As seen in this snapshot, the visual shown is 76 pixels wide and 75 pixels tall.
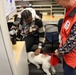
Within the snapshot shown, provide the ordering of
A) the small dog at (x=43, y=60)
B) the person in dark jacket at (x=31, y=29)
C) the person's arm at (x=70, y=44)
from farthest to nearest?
the person in dark jacket at (x=31, y=29) → the small dog at (x=43, y=60) → the person's arm at (x=70, y=44)

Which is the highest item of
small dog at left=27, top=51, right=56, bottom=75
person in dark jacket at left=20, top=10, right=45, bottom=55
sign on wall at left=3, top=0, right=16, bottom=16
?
sign on wall at left=3, top=0, right=16, bottom=16

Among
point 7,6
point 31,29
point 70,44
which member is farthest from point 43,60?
point 7,6

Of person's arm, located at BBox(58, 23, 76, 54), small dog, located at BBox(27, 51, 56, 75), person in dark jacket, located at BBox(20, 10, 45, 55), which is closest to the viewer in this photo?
person's arm, located at BBox(58, 23, 76, 54)

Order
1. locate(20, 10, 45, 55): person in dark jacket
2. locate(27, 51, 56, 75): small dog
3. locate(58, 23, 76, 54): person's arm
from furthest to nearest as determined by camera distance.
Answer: locate(20, 10, 45, 55): person in dark jacket, locate(27, 51, 56, 75): small dog, locate(58, 23, 76, 54): person's arm

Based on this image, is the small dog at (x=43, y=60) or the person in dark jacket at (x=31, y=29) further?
the person in dark jacket at (x=31, y=29)

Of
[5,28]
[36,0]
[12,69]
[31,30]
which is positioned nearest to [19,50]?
[12,69]

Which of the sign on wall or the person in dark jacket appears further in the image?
Result: the person in dark jacket

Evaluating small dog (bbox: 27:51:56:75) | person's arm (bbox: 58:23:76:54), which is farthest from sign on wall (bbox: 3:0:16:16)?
small dog (bbox: 27:51:56:75)

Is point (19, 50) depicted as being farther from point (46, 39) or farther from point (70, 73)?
point (46, 39)

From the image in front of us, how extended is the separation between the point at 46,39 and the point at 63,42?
1204 mm

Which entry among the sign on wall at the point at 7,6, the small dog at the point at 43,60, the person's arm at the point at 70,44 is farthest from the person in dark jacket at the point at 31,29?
the person's arm at the point at 70,44

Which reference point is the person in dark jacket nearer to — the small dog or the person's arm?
the small dog

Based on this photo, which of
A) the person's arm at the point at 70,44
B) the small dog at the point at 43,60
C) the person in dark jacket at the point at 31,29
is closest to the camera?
the person's arm at the point at 70,44

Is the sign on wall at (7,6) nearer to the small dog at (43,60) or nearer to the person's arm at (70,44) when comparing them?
the person's arm at (70,44)
